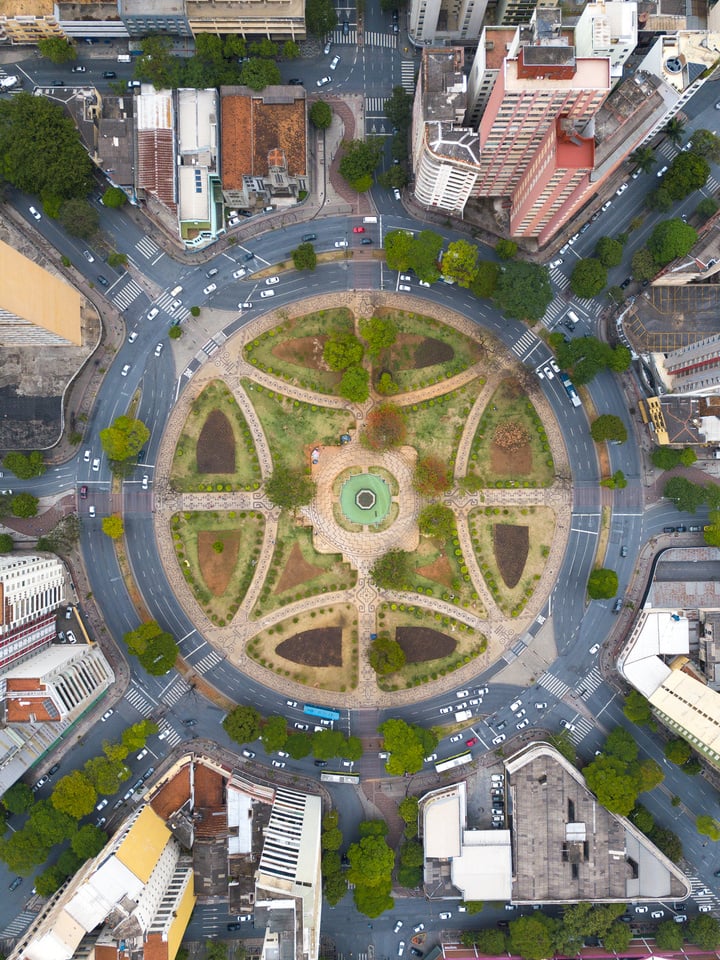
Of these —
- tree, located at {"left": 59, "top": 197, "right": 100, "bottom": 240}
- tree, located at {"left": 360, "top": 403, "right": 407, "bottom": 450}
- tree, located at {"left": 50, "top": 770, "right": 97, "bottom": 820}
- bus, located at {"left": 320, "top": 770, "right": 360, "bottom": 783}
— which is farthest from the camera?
bus, located at {"left": 320, "top": 770, "right": 360, "bottom": 783}

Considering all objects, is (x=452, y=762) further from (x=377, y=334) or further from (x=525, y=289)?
(x=525, y=289)

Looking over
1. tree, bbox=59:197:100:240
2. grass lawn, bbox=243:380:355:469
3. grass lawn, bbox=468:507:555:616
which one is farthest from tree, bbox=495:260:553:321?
tree, bbox=59:197:100:240

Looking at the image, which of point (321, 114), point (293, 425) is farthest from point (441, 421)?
point (321, 114)

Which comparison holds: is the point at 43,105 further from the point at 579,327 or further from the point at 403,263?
the point at 579,327

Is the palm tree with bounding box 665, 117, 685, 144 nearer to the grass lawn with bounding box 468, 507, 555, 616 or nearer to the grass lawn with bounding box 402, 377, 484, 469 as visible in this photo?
the grass lawn with bounding box 402, 377, 484, 469

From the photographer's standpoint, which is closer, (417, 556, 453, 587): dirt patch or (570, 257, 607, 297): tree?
(570, 257, 607, 297): tree
